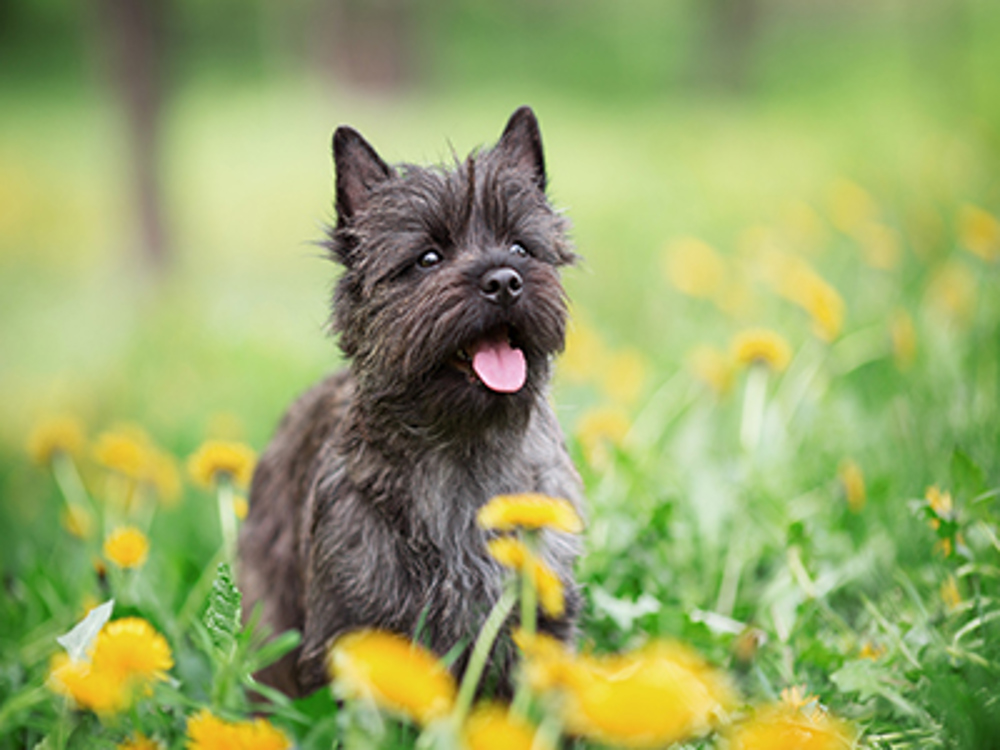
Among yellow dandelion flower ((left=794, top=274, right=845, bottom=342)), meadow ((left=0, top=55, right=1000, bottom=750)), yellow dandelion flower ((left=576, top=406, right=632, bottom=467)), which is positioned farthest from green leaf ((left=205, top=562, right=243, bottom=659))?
yellow dandelion flower ((left=794, top=274, right=845, bottom=342))

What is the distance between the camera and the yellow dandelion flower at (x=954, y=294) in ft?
16.4

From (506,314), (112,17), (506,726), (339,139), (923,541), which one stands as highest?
(112,17)

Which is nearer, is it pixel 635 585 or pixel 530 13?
pixel 635 585

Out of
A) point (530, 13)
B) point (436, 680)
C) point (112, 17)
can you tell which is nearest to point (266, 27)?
point (530, 13)

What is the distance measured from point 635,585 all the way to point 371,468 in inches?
48.9

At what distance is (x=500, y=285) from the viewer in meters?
2.56

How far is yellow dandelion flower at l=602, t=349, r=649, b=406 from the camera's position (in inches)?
203

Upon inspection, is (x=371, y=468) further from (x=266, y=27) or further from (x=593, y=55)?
(x=266, y=27)

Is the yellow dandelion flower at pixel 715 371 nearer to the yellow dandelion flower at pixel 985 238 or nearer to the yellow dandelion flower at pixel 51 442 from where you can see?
the yellow dandelion flower at pixel 985 238

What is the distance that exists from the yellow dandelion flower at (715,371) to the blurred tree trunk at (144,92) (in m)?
5.80

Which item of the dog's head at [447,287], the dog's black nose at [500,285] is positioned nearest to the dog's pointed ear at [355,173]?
the dog's head at [447,287]

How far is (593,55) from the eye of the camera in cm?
2042

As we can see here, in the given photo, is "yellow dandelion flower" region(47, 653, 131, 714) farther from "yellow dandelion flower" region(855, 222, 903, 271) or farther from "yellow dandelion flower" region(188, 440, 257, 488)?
"yellow dandelion flower" region(855, 222, 903, 271)

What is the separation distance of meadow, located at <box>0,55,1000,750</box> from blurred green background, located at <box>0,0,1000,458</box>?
7 cm
